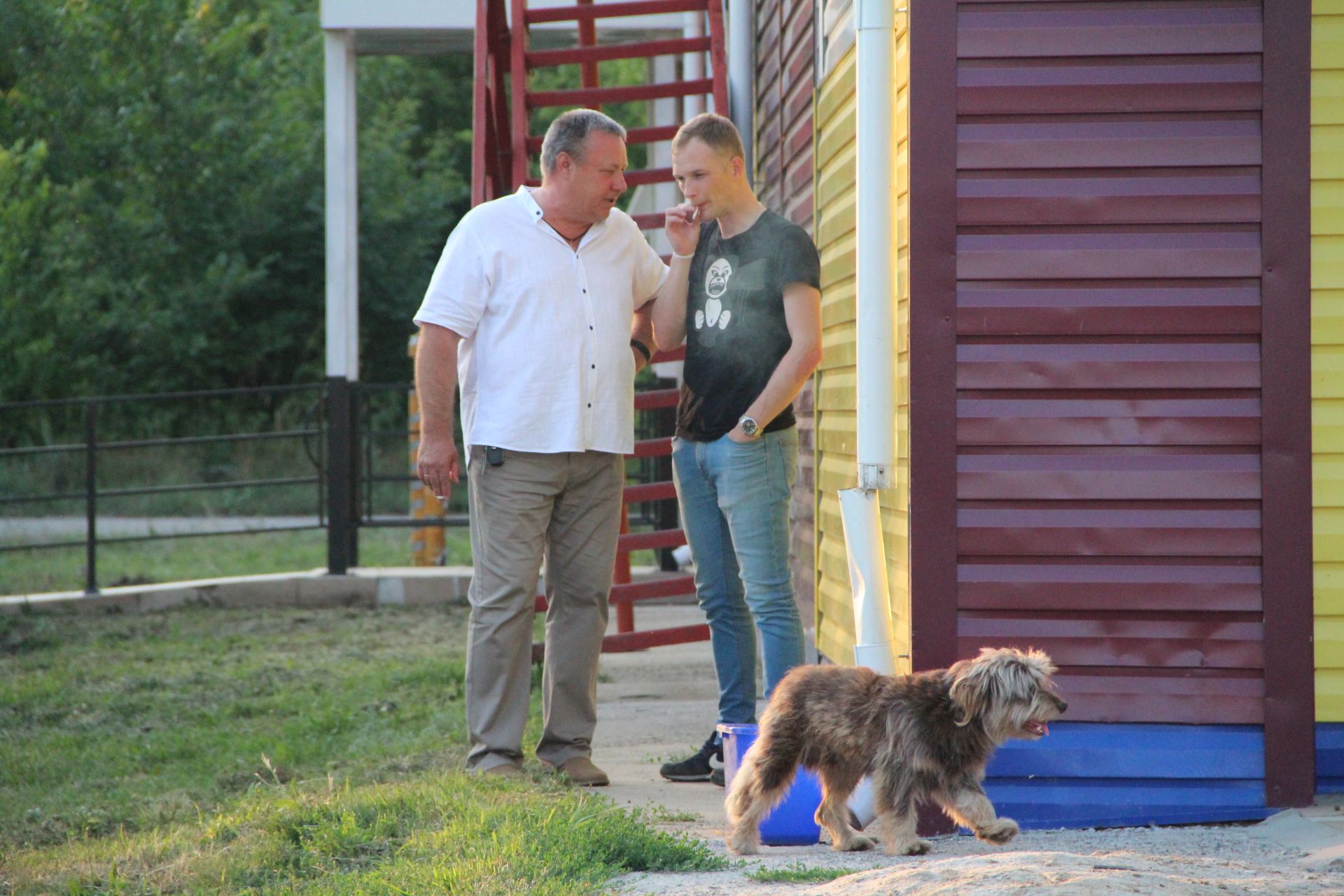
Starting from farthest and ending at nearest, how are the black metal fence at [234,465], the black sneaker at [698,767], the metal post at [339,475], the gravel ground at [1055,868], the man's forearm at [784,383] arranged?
1. the black metal fence at [234,465]
2. the metal post at [339,475]
3. the black sneaker at [698,767]
4. the man's forearm at [784,383]
5. the gravel ground at [1055,868]

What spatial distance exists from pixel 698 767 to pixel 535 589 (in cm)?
90

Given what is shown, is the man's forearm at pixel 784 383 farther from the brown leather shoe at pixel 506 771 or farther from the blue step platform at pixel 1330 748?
the blue step platform at pixel 1330 748

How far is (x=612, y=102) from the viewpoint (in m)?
7.40

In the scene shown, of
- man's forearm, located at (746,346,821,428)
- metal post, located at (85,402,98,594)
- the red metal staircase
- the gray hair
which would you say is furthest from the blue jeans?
metal post, located at (85,402,98,594)

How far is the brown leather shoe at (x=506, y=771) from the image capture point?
484 cm

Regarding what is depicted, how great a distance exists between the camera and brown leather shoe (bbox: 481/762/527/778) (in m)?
4.84

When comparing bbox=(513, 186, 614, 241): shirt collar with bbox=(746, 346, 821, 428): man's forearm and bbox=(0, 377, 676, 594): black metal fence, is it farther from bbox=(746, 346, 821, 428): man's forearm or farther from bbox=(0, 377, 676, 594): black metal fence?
bbox=(0, 377, 676, 594): black metal fence

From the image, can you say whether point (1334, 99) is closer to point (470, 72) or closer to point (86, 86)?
point (86, 86)

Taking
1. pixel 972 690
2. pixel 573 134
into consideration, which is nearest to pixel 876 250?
Answer: pixel 573 134

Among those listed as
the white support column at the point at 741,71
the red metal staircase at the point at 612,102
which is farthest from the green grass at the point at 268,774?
the white support column at the point at 741,71

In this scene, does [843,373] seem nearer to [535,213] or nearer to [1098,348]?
[535,213]

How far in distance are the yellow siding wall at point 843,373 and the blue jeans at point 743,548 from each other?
1.16ft

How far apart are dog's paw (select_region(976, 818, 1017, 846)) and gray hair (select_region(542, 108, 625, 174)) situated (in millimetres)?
2525

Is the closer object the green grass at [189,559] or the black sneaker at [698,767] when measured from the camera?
the black sneaker at [698,767]
